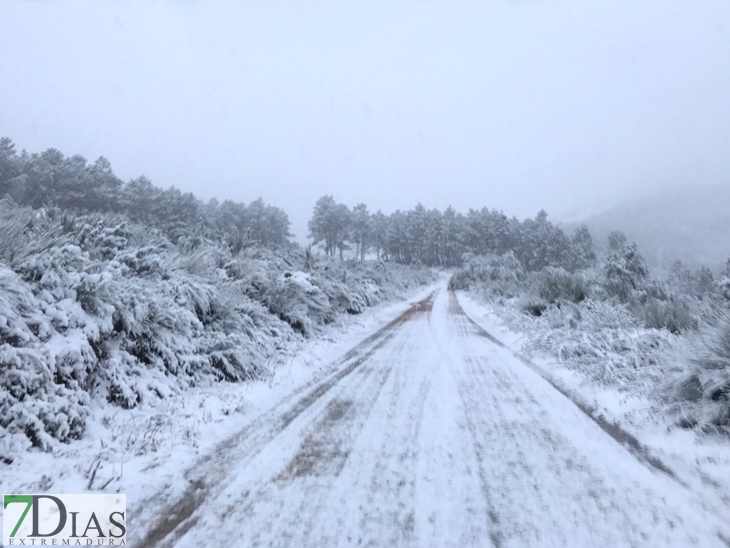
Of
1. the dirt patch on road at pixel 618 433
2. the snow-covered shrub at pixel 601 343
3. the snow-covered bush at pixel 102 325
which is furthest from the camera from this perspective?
the snow-covered shrub at pixel 601 343

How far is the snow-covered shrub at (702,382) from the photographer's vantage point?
3.55 meters

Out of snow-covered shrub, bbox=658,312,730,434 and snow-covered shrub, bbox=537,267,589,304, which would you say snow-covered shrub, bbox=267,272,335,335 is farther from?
snow-covered shrub, bbox=537,267,589,304

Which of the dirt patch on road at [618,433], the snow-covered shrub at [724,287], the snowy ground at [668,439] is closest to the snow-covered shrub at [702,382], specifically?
the snowy ground at [668,439]

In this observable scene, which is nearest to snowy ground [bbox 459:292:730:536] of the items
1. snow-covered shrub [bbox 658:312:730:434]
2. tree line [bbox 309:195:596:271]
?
snow-covered shrub [bbox 658:312:730:434]

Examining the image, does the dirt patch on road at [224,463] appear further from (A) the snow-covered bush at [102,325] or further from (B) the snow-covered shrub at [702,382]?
(B) the snow-covered shrub at [702,382]

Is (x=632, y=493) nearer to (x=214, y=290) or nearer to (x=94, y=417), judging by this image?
(x=94, y=417)

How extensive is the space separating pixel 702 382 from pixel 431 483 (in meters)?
3.04

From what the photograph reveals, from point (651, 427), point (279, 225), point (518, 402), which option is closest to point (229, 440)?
point (518, 402)

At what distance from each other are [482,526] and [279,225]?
72455 millimetres

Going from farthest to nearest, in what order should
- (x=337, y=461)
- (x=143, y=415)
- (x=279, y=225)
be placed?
(x=279, y=225), (x=143, y=415), (x=337, y=461)

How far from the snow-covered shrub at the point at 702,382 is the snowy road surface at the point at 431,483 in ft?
2.74

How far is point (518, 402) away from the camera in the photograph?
483 centimetres

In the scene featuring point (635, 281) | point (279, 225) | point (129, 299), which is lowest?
point (635, 281)

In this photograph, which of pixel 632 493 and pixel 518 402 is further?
pixel 518 402
